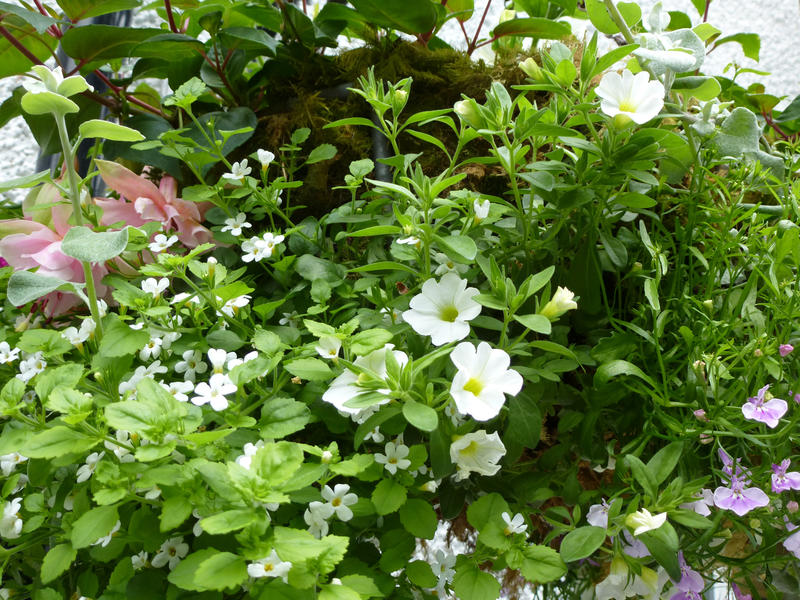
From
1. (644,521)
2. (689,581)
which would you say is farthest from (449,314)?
(689,581)

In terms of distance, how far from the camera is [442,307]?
0.54 metres

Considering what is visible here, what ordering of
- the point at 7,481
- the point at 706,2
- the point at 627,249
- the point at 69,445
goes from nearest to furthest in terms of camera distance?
the point at 69,445, the point at 7,481, the point at 627,249, the point at 706,2

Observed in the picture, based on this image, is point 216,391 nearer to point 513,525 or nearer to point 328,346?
point 328,346

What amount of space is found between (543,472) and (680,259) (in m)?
0.26

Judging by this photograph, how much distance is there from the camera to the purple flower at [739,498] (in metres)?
0.51

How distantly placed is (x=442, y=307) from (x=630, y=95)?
0.25m

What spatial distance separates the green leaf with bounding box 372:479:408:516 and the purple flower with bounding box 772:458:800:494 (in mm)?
308

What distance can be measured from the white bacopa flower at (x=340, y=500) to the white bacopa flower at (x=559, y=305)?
22 centimetres

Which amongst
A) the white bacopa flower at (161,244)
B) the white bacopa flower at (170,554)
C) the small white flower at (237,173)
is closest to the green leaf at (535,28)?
the small white flower at (237,173)

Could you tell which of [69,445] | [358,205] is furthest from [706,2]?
→ [69,445]

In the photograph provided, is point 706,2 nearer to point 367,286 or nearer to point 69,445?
point 367,286

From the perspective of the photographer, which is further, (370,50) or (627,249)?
(370,50)

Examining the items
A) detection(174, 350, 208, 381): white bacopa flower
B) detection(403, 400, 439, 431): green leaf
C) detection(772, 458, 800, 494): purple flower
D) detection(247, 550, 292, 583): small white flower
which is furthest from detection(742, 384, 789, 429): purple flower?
detection(174, 350, 208, 381): white bacopa flower

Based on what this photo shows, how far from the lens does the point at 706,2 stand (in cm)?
95
